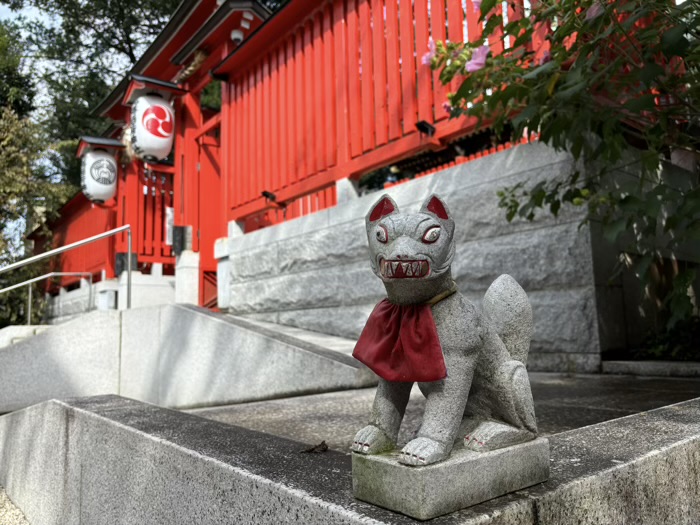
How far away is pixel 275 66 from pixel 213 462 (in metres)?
6.66

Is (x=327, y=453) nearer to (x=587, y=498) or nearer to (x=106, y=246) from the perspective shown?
(x=587, y=498)

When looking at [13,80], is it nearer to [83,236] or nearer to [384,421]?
[83,236]

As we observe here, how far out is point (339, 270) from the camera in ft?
19.5

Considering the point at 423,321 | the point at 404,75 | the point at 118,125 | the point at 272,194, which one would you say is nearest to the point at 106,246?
the point at 118,125

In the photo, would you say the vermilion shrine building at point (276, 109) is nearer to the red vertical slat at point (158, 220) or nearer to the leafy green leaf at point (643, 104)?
the red vertical slat at point (158, 220)

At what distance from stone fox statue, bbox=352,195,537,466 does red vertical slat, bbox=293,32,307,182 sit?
550 cm

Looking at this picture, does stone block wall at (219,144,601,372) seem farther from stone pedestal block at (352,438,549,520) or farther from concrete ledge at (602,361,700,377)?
stone pedestal block at (352,438,549,520)

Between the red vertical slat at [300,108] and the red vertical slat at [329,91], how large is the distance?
421 mm

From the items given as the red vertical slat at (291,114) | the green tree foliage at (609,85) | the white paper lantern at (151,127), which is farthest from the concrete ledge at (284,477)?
the white paper lantern at (151,127)

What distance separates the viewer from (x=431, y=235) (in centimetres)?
122

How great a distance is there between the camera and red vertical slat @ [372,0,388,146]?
5570 mm

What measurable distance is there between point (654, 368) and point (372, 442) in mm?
3207

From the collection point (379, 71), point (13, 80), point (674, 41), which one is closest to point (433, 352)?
point (674, 41)

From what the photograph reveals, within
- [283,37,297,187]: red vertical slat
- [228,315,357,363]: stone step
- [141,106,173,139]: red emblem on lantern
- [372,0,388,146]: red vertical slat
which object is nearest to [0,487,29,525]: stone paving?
[228,315,357,363]: stone step
